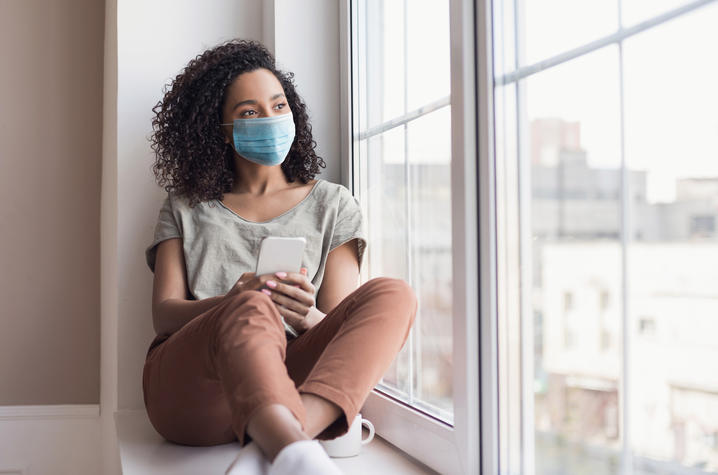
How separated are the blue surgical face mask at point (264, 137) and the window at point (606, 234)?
1.83 ft

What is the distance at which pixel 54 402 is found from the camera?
2.49 metres

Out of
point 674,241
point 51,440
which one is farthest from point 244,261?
point 51,440

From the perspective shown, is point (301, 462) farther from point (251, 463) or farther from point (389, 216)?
point (389, 216)

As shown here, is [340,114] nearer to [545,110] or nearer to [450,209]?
[450,209]

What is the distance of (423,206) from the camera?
1.50 meters

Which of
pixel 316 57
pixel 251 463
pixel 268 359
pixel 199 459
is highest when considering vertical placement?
pixel 316 57

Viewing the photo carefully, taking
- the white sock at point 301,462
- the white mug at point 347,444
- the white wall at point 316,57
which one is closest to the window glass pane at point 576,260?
the white sock at point 301,462

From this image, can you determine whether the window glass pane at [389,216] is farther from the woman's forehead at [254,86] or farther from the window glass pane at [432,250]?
the woman's forehead at [254,86]

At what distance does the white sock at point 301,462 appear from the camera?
2.80 ft

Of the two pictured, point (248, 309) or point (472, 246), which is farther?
point (472, 246)

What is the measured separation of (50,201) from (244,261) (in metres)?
1.22

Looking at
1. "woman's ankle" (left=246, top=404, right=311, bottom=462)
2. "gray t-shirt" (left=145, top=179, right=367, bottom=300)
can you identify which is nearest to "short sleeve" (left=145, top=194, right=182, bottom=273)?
"gray t-shirt" (left=145, top=179, right=367, bottom=300)

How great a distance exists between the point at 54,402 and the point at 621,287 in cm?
216

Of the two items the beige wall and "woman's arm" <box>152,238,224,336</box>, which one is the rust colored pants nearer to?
"woman's arm" <box>152,238,224,336</box>
